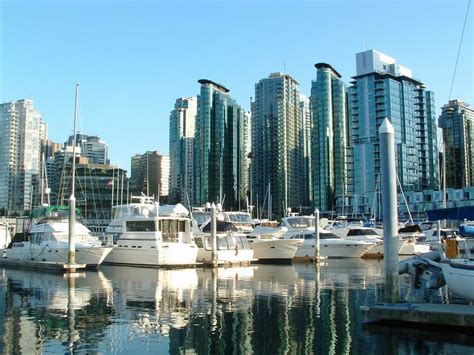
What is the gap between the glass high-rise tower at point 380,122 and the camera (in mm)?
129625

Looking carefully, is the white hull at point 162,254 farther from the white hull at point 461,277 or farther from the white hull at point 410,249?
the white hull at point 410,249

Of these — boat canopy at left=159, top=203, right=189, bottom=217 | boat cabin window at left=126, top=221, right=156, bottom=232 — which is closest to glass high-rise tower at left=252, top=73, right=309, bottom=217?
boat canopy at left=159, top=203, right=189, bottom=217

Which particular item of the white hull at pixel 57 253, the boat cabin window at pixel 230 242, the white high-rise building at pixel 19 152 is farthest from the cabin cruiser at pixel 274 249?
the white high-rise building at pixel 19 152

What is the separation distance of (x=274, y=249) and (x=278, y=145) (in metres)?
106

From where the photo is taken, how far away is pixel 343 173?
144875 mm

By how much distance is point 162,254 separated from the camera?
114 ft

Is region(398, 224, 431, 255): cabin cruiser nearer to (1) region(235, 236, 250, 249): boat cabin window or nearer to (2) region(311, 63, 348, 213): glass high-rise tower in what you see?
(1) region(235, 236, 250, 249): boat cabin window

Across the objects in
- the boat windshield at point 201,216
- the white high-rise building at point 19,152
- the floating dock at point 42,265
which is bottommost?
the floating dock at point 42,265

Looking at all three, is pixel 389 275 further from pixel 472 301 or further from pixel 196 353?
pixel 196 353

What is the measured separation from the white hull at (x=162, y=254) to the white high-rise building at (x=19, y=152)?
9024cm

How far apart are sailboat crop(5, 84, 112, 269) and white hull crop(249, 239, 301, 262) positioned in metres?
12.3

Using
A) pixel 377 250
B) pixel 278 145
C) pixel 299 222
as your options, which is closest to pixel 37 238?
pixel 299 222

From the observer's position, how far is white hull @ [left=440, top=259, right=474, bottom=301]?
623 inches

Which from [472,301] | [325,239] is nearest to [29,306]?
[472,301]
